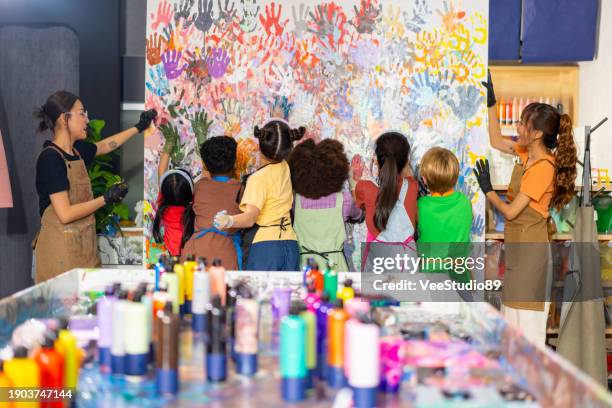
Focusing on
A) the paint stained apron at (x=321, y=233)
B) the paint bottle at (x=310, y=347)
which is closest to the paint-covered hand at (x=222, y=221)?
the paint stained apron at (x=321, y=233)

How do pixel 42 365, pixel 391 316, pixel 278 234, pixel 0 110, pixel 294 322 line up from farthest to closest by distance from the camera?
pixel 0 110 → pixel 278 234 → pixel 391 316 → pixel 294 322 → pixel 42 365

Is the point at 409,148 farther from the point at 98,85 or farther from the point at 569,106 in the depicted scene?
the point at 98,85

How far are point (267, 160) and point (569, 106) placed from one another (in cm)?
269

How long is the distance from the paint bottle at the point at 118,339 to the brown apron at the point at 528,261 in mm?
2556

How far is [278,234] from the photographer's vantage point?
3.58m

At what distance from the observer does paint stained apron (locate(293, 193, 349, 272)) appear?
12.0ft

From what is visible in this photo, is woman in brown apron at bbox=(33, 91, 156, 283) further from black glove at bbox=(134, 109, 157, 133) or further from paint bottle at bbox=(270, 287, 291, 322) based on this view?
paint bottle at bbox=(270, 287, 291, 322)

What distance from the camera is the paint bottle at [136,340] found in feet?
5.71

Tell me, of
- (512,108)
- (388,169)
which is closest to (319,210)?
(388,169)

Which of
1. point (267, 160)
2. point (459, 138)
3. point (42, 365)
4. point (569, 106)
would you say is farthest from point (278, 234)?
point (569, 106)

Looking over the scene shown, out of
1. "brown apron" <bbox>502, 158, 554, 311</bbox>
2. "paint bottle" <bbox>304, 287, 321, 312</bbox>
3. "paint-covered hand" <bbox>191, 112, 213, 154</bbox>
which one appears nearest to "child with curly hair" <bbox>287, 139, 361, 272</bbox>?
"paint-covered hand" <bbox>191, 112, 213, 154</bbox>

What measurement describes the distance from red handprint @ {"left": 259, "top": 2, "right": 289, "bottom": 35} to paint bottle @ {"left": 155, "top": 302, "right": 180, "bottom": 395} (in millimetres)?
2734

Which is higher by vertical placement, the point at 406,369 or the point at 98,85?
the point at 98,85

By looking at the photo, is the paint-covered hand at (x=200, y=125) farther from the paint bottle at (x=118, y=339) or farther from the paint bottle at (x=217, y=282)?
the paint bottle at (x=118, y=339)
